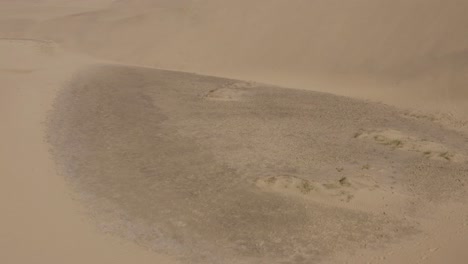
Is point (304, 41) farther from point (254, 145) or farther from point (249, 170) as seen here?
point (249, 170)

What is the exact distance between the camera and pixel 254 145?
705cm

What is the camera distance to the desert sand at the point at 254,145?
15.9ft

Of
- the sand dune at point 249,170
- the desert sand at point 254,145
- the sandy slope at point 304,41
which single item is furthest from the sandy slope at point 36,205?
the sandy slope at point 304,41

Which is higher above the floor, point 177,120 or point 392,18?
point 392,18

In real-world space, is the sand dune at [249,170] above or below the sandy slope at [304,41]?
below

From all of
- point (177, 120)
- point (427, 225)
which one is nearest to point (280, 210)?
point (427, 225)

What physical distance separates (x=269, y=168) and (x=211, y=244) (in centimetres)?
177

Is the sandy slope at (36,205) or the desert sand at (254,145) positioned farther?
the desert sand at (254,145)

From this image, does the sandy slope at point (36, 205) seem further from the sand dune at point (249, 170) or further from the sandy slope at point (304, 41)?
the sandy slope at point (304, 41)

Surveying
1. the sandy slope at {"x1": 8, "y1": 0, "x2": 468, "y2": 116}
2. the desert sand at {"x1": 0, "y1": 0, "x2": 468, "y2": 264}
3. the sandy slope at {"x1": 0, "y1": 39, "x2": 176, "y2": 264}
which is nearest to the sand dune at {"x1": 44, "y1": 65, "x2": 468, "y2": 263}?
the desert sand at {"x1": 0, "y1": 0, "x2": 468, "y2": 264}

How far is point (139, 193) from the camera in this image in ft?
18.6

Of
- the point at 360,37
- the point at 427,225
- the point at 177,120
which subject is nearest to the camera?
the point at 427,225

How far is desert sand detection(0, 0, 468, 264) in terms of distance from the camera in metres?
4.83

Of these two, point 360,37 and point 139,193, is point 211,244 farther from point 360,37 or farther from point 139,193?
point 360,37
